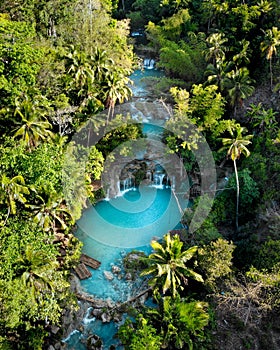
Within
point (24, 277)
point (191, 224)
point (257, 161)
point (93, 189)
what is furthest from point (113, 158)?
point (24, 277)

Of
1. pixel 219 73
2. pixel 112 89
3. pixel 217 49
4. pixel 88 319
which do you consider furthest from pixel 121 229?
pixel 217 49

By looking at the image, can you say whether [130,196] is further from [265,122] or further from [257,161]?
[265,122]

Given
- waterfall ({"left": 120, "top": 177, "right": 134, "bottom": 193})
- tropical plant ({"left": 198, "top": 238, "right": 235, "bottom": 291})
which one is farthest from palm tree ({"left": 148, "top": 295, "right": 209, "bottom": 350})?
waterfall ({"left": 120, "top": 177, "right": 134, "bottom": 193})

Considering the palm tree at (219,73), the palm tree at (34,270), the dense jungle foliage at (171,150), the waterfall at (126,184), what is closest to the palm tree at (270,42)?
the dense jungle foliage at (171,150)

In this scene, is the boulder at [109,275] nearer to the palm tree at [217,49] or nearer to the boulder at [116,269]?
the boulder at [116,269]

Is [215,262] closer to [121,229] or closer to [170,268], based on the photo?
[170,268]
